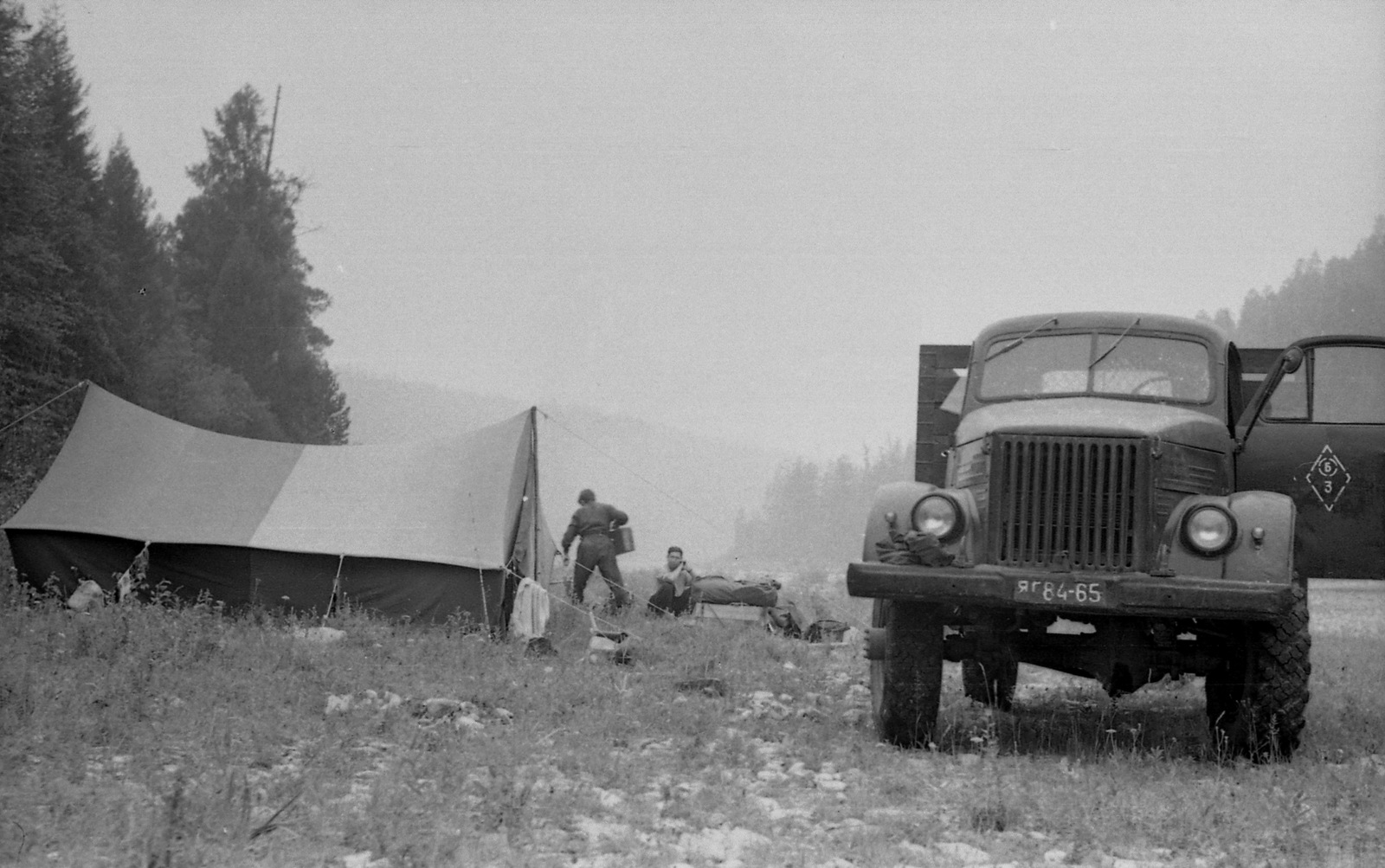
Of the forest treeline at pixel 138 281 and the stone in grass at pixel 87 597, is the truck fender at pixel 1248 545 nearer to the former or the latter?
the stone in grass at pixel 87 597

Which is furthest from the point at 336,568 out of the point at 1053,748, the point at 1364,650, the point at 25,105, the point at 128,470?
the point at 25,105

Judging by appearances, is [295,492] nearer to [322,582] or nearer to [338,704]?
[322,582]

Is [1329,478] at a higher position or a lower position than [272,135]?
lower

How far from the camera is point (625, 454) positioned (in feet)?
518

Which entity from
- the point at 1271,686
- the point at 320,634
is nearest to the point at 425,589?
the point at 320,634

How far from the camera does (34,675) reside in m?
7.33

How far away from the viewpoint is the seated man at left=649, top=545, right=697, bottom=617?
13547 millimetres

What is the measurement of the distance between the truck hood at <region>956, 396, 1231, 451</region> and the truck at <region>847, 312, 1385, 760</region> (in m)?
0.02

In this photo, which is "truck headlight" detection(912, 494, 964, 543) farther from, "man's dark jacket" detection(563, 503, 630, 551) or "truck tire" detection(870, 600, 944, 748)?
"man's dark jacket" detection(563, 503, 630, 551)

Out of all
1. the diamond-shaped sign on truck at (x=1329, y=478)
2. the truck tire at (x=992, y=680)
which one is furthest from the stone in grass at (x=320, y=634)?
the diamond-shaped sign on truck at (x=1329, y=478)

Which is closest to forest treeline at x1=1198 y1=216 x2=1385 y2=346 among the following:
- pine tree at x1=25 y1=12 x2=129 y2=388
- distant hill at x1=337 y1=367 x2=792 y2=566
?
pine tree at x1=25 y1=12 x2=129 y2=388

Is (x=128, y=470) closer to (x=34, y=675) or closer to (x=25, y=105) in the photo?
(x=34, y=675)

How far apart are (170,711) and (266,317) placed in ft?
108

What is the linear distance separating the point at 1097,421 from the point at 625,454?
498 ft
